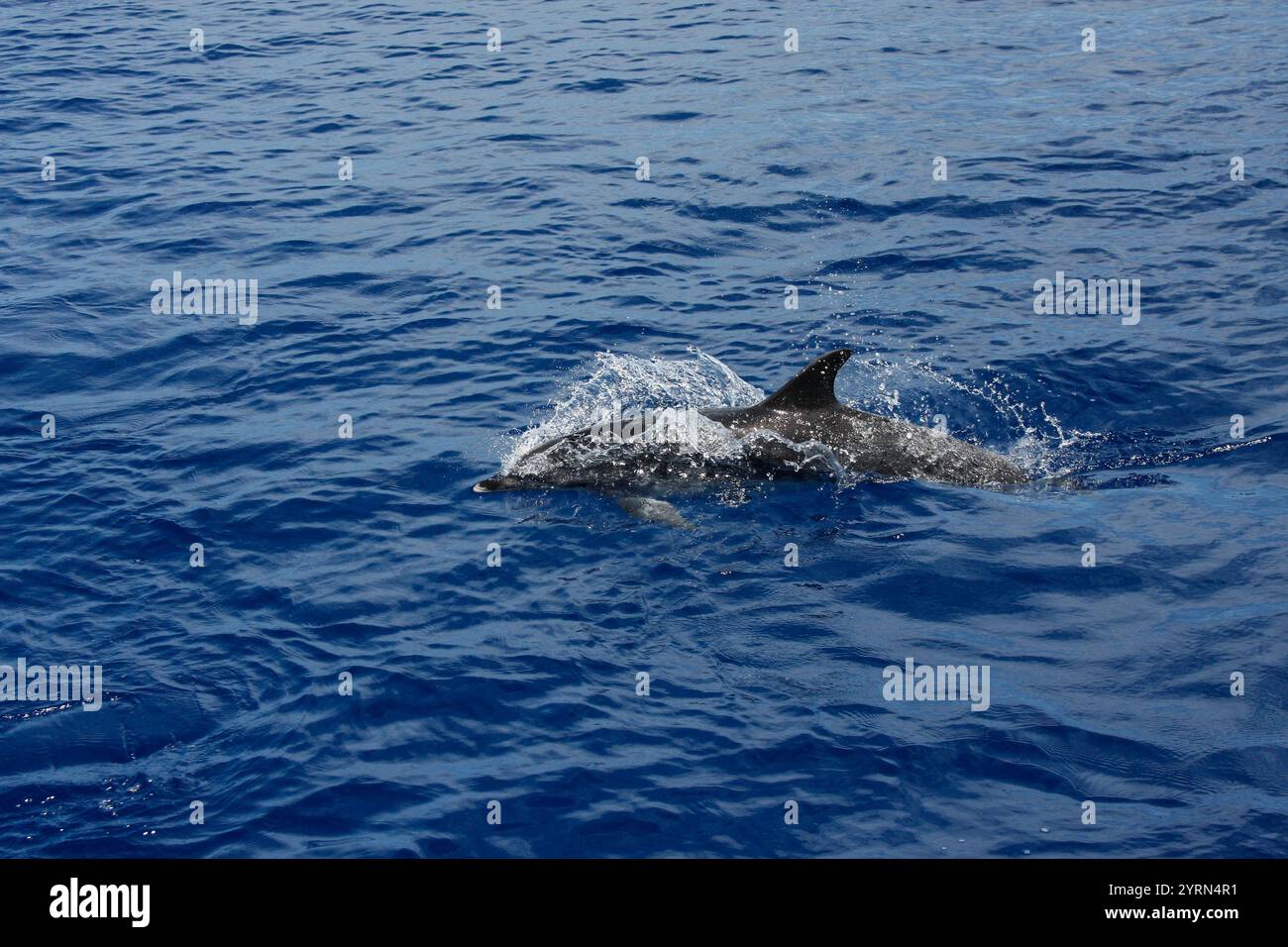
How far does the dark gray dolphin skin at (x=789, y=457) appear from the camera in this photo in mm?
12328

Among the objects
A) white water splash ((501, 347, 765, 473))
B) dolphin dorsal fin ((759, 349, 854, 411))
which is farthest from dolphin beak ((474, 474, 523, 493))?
dolphin dorsal fin ((759, 349, 854, 411))

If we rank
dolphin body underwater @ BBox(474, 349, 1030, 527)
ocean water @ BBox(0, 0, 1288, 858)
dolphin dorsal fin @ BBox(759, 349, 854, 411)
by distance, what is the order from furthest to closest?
dolphin body underwater @ BBox(474, 349, 1030, 527) → dolphin dorsal fin @ BBox(759, 349, 854, 411) → ocean water @ BBox(0, 0, 1288, 858)

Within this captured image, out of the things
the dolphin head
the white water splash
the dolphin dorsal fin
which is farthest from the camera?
the white water splash

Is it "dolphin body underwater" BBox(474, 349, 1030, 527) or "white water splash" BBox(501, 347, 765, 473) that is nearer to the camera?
"dolphin body underwater" BBox(474, 349, 1030, 527)

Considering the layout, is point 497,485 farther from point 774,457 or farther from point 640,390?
point 774,457

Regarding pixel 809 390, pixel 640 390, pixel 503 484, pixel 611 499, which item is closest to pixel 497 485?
pixel 503 484

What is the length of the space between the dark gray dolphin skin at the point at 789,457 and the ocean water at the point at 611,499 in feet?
0.88

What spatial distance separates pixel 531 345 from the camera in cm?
1594

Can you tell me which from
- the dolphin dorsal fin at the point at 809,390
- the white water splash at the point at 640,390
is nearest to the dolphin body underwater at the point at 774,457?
the dolphin dorsal fin at the point at 809,390

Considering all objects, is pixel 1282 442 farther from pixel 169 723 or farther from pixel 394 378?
pixel 169 723

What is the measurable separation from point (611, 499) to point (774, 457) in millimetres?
1618

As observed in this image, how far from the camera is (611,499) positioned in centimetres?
1235

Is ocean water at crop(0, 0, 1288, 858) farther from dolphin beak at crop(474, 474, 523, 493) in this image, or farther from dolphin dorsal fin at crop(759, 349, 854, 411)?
dolphin dorsal fin at crop(759, 349, 854, 411)

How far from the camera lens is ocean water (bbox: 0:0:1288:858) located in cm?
868
